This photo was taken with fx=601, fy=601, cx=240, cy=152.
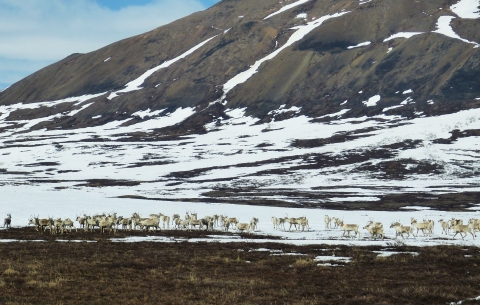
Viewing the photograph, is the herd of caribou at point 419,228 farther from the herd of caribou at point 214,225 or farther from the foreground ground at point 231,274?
the foreground ground at point 231,274

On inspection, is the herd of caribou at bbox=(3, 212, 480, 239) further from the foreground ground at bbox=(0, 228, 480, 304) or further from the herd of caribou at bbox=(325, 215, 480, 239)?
the foreground ground at bbox=(0, 228, 480, 304)

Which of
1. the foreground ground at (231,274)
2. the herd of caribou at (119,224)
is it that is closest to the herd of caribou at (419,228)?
the foreground ground at (231,274)

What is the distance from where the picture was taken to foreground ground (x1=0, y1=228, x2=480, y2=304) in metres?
17.9

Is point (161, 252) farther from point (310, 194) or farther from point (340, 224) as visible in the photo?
point (310, 194)

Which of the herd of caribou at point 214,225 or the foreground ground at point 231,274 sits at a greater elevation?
the herd of caribou at point 214,225

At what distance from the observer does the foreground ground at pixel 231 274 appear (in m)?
17.9

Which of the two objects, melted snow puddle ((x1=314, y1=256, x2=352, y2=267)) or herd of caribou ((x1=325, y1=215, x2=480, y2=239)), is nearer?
melted snow puddle ((x1=314, y1=256, x2=352, y2=267))

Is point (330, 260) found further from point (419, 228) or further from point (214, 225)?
point (214, 225)

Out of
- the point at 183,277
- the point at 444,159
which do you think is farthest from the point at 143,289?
the point at 444,159

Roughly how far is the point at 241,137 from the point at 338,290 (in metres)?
167

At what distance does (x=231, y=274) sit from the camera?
73.8 feet

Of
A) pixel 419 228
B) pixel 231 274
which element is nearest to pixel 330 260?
pixel 231 274

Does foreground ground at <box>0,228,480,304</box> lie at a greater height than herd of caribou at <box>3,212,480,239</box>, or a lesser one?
lesser

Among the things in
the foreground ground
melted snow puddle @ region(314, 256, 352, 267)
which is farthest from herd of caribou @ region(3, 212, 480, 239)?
melted snow puddle @ region(314, 256, 352, 267)
